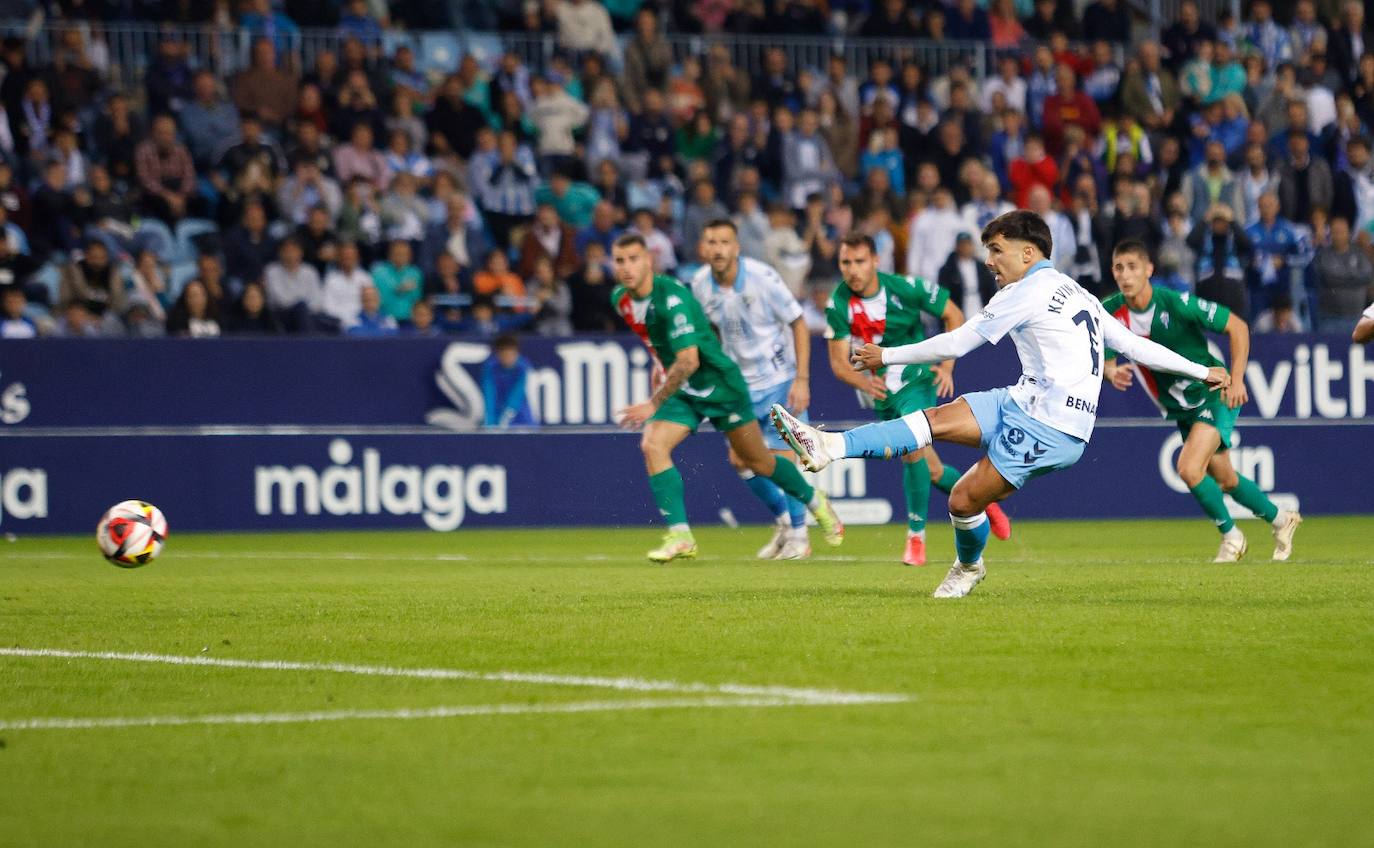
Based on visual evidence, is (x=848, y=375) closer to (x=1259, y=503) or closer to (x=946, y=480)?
(x=946, y=480)

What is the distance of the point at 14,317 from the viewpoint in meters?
18.1

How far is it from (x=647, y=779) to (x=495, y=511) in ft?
44.5

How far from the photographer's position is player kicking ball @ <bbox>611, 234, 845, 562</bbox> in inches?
522

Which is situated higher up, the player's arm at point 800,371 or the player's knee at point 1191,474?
the player's arm at point 800,371

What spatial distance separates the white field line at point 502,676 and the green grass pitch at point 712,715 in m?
0.05

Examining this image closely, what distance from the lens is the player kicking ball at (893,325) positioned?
44.2ft

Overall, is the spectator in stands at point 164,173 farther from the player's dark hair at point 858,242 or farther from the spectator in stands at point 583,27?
the player's dark hair at point 858,242

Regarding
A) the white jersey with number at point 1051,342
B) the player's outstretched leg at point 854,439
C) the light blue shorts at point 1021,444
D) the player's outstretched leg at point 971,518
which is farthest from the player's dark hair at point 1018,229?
the player's outstretched leg at point 971,518

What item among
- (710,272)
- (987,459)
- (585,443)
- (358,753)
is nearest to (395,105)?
(585,443)

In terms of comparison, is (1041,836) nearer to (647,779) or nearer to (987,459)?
(647,779)

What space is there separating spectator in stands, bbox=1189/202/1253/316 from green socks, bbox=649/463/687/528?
9.54 metres

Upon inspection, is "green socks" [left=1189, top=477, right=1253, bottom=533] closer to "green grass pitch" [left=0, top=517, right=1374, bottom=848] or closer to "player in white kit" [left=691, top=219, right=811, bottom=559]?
"green grass pitch" [left=0, top=517, right=1374, bottom=848]

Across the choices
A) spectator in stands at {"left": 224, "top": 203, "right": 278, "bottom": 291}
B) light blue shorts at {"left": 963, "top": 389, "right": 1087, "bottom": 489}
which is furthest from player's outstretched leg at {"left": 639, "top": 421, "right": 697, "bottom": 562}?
spectator in stands at {"left": 224, "top": 203, "right": 278, "bottom": 291}

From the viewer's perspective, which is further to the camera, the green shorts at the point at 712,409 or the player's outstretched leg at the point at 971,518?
the green shorts at the point at 712,409
